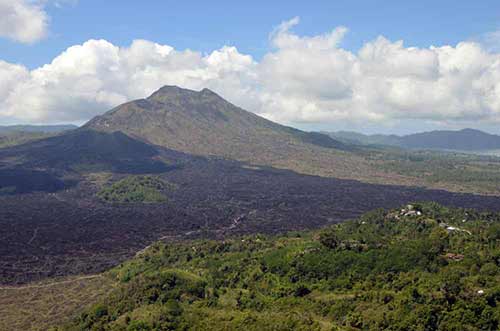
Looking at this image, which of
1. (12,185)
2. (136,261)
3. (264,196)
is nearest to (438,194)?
(264,196)

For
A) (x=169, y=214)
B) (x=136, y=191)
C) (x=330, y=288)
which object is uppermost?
(x=330, y=288)

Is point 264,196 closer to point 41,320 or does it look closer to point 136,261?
point 136,261

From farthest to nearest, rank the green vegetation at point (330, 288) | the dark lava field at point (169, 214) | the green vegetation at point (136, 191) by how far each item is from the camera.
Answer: the green vegetation at point (136, 191) < the dark lava field at point (169, 214) < the green vegetation at point (330, 288)

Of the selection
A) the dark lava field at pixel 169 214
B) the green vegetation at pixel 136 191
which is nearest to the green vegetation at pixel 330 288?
the dark lava field at pixel 169 214

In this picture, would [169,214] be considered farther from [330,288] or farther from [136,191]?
[330,288]

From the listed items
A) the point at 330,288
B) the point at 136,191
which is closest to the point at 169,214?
the point at 136,191

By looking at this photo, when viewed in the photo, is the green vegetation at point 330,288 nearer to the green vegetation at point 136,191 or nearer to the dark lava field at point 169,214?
the dark lava field at point 169,214

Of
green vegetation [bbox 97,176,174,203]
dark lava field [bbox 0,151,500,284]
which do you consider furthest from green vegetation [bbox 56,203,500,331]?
green vegetation [bbox 97,176,174,203]
